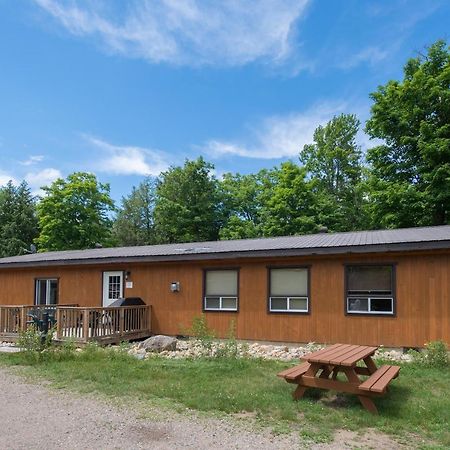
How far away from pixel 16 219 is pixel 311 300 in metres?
35.6

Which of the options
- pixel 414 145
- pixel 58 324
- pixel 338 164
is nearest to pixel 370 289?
pixel 58 324

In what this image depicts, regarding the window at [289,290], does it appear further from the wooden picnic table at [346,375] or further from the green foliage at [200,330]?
the wooden picnic table at [346,375]

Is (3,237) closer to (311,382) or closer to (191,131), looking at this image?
(191,131)

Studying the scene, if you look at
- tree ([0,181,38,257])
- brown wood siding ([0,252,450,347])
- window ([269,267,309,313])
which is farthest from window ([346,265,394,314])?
tree ([0,181,38,257])

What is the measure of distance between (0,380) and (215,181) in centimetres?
2977

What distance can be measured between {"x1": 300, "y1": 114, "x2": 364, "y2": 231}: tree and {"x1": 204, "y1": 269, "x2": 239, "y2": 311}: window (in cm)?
1912

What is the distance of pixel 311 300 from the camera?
34.7 ft

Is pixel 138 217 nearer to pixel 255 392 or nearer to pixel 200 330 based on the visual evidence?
pixel 200 330

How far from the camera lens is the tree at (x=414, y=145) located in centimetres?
2106

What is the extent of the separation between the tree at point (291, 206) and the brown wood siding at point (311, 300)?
54.5 feet

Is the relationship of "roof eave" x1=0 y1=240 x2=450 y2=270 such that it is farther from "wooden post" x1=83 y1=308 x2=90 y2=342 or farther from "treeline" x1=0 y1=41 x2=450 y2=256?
"treeline" x1=0 y1=41 x2=450 y2=256

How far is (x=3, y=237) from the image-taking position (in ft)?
127

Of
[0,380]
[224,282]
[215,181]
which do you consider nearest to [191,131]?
[215,181]

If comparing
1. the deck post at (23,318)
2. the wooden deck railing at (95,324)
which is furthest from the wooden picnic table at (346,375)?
the deck post at (23,318)
